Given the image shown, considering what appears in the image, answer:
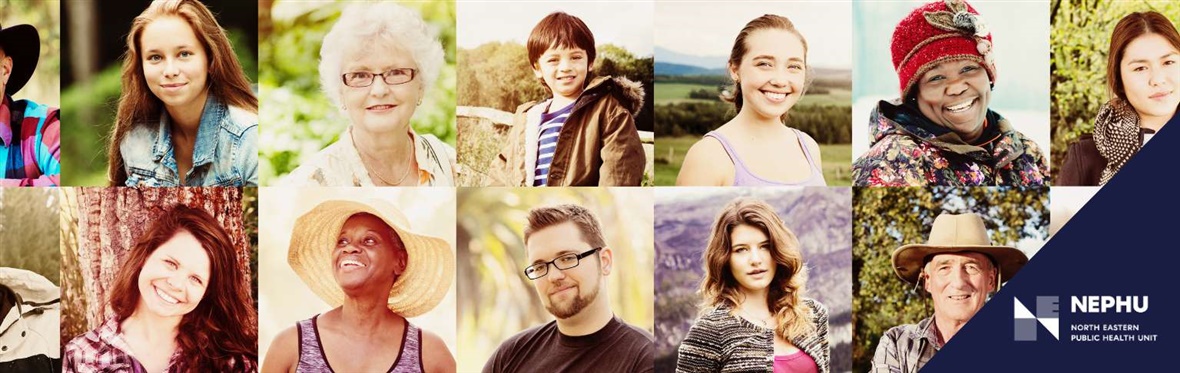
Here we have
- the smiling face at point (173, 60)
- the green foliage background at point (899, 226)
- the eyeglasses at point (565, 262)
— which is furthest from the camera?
the green foliage background at point (899, 226)

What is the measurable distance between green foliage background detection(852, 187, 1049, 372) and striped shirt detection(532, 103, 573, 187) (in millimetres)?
1454

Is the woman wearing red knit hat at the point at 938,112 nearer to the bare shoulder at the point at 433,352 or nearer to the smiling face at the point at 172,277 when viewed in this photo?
the bare shoulder at the point at 433,352

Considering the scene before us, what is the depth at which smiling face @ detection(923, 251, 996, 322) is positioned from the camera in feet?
19.7

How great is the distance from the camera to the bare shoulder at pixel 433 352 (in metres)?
5.95

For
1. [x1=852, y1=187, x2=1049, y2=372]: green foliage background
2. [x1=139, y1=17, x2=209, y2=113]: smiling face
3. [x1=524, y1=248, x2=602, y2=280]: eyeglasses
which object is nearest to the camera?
[x1=139, y1=17, x2=209, y2=113]: smiling face

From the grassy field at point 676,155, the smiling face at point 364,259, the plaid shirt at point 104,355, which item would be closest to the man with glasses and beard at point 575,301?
the grassy field at point 676,155

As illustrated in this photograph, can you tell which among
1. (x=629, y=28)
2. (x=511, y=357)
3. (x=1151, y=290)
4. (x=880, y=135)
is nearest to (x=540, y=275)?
(x=511, y=357)

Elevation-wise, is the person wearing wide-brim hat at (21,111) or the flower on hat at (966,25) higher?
the flower on hat at (966,25)

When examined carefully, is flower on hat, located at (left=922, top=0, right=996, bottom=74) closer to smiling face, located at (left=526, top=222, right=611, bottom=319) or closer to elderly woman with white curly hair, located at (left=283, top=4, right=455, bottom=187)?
smiling face, located at (left=526, top=222, right=611, bottom=319)

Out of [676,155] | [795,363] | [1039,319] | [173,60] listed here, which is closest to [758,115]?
[676,155]

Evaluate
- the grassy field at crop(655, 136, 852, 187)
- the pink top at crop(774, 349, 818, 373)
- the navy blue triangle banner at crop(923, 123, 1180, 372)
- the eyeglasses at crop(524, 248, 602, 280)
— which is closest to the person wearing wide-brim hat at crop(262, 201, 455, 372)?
the eyeglasses at crop(524, 248, 602, 280)

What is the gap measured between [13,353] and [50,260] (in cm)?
48

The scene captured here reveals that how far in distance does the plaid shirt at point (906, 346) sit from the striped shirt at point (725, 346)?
1.41 feet

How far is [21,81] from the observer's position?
584 cm
